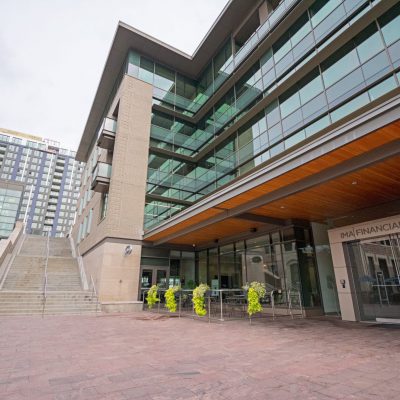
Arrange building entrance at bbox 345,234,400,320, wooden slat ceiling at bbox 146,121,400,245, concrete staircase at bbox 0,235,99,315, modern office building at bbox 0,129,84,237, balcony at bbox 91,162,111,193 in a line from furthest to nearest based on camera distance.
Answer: modern office building at bbox 0,129,84,237 < balcony at bbox 91,162,111,193 < concrete staircase at bbox 0,235,99,315 < building entrance at bbox 345,234,400,320 < wooden slat ceiling at bbox 146,121,400,245

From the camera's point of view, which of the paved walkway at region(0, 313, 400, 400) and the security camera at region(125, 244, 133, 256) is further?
the security camera at region(125, 244, 133, 256)

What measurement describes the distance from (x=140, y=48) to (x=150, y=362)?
24.0 metres

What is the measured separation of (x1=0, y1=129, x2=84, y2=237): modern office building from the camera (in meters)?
104

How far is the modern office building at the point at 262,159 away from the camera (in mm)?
9250

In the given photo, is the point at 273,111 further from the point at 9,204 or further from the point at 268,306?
the point at 9,204

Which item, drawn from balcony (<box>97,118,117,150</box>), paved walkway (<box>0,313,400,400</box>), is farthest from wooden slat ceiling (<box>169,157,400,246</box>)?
balcony (<box>97,118,117,150</box>)

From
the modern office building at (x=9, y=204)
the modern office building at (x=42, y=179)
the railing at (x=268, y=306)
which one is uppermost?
the modern office building at (x=42, y=179)

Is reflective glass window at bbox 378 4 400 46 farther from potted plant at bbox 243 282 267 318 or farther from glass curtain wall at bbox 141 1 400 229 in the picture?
potted plant at bbox 243 282 267 318

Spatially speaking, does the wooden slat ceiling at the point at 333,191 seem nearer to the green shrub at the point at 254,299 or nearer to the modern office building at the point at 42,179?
the green shrub at the point at 254,299

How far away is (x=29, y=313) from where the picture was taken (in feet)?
42.6

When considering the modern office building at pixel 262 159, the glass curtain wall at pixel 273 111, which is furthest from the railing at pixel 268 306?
the glass curtain wall at pixel 273 111

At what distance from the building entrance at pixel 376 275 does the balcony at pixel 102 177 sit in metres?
15.6

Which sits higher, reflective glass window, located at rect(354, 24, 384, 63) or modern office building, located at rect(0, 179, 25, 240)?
modern office building, located at rect(0, 179, 25, 240)

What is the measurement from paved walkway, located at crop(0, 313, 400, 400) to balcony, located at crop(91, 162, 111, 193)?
1238 cm
